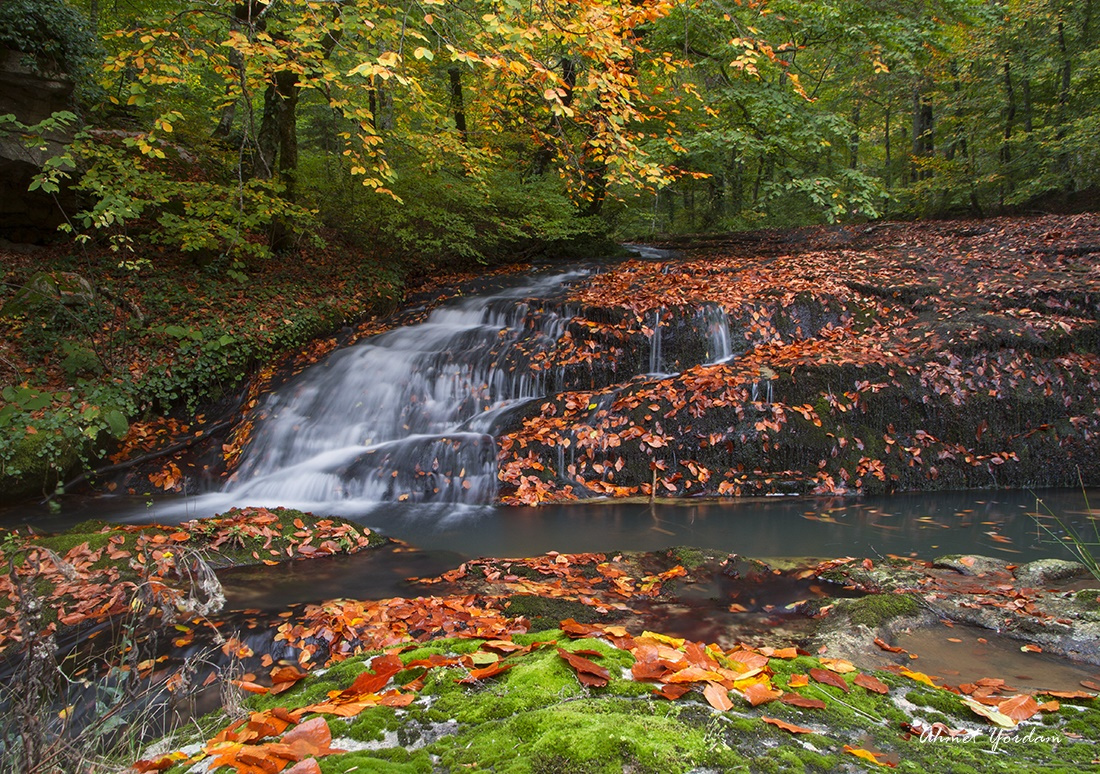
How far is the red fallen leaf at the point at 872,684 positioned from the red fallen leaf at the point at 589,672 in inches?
35.3

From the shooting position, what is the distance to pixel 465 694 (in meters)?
1.72

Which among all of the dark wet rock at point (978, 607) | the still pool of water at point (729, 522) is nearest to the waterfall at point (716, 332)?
the still pool of water at point (729, 522)

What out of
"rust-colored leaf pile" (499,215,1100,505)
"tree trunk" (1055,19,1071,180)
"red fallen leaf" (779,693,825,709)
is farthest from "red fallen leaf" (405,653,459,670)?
"tree trunk" (1055,19,1071,180)

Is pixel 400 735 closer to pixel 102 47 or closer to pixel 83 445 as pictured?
pixel 83 445

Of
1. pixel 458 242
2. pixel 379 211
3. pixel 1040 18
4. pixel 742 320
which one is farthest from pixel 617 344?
pixel 1040 18

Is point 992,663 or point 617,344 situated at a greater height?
point 617,344

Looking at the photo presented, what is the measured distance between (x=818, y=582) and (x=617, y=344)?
5.50m

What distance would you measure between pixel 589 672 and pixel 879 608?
2616 mm

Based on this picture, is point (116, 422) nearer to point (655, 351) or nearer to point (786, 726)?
point (786, 726)

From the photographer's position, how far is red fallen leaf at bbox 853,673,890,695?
1.93 meters

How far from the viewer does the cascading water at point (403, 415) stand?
7805 millimetres

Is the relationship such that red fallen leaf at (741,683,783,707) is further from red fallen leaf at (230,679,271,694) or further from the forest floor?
red fallen leaf at (230,679,271,694)

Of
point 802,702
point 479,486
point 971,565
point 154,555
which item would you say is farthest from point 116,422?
point 971,565

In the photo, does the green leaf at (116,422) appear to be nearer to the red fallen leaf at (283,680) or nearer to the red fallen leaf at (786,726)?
the red fallen leaf at (283,680)
